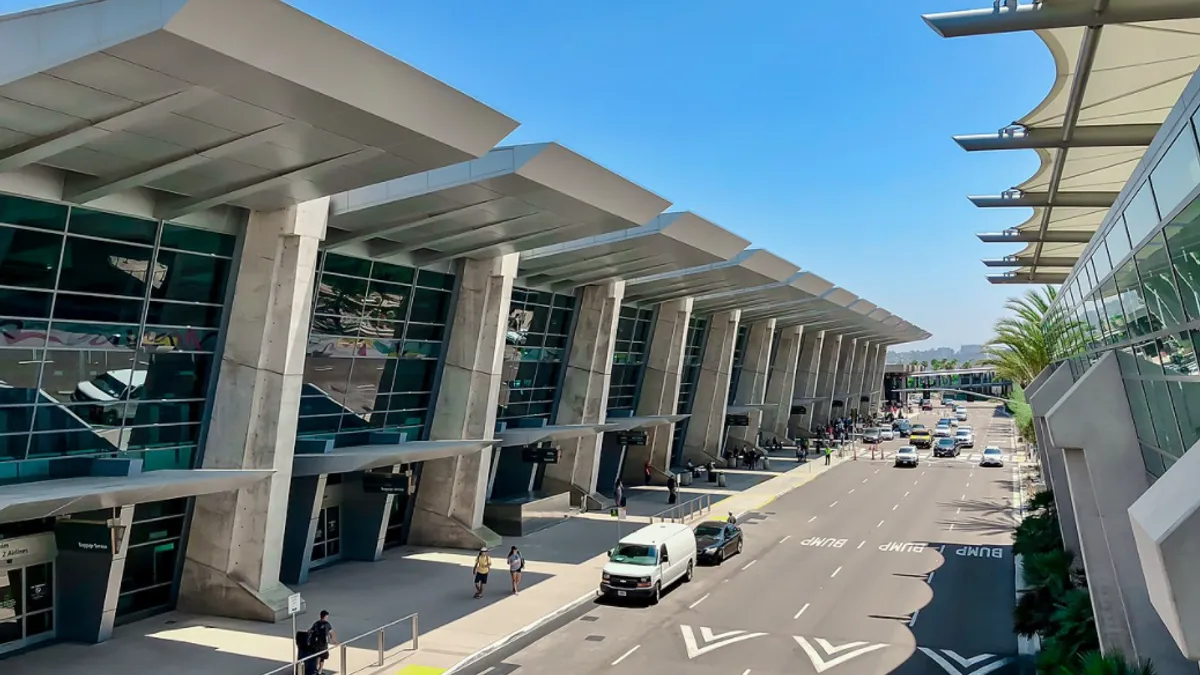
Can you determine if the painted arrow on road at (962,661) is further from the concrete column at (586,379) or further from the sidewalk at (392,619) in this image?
the concrete column at (586,379)

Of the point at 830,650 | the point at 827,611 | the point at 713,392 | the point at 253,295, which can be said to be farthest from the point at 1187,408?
the point at 713,392

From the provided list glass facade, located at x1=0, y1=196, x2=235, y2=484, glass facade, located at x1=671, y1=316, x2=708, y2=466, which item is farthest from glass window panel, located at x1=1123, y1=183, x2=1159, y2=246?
glass facade, located at x1=671, y1=316, x2=708, y2=466

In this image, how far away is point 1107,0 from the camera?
868 cm

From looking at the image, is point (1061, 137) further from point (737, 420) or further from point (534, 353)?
point (737, 420)

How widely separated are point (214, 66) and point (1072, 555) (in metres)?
19.5

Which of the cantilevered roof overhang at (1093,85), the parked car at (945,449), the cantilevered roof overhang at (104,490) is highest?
the cantilevered roof overhang at (1093,85)

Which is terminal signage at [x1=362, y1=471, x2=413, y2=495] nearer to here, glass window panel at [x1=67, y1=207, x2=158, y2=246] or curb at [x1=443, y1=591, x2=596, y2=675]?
curb at [x1=443, y1=591, x2=596, y2=675]

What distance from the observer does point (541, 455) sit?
3141 centimetres

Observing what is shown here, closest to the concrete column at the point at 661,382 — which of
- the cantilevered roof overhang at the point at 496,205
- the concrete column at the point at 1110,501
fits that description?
the cantilevered roof overhang at the point at 496,205

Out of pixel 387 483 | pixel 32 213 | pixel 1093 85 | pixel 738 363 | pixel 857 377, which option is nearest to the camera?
pixel 1093 85

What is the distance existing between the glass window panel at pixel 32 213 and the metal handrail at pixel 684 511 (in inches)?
836

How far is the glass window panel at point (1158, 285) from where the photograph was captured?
9367 mm

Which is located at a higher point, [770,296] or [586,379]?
[770,296]

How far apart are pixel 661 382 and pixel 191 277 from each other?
2691cm
